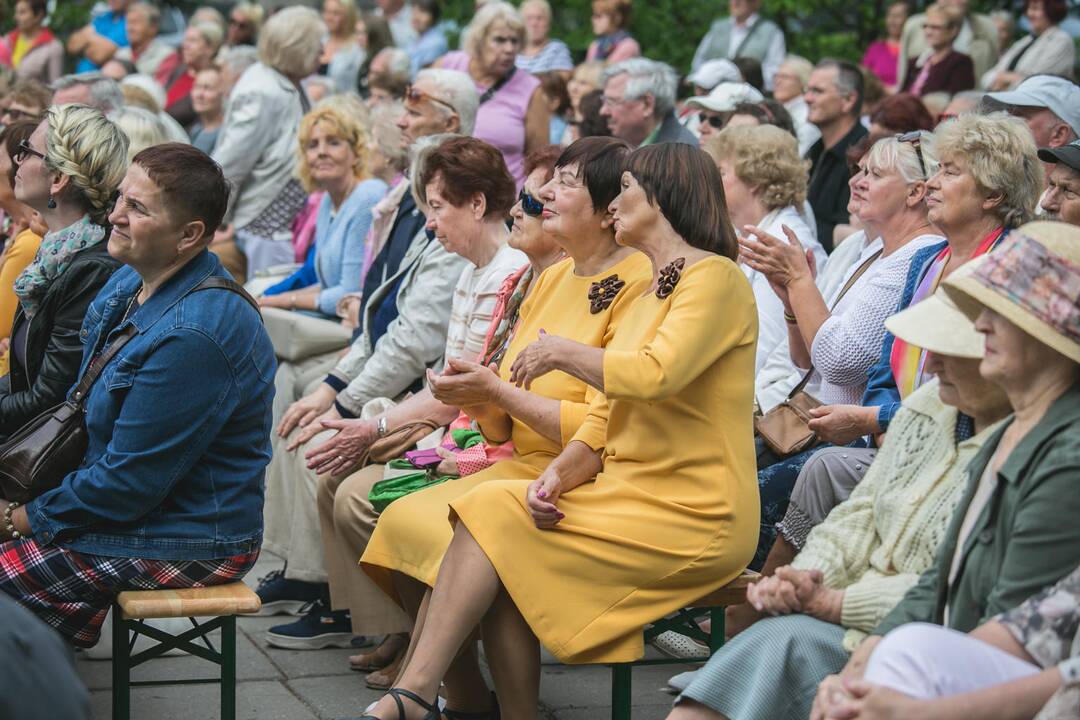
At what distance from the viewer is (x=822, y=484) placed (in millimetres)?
4242

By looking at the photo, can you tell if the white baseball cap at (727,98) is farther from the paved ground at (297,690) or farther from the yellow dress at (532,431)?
the paved ground at (297,690)

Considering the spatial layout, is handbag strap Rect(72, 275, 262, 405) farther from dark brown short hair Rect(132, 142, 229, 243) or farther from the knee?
the knee

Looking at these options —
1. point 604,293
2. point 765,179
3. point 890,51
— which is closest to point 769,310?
point 765,179

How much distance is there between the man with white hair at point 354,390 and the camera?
552 cm

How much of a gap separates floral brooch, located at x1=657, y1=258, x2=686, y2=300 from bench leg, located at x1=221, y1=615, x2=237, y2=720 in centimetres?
158

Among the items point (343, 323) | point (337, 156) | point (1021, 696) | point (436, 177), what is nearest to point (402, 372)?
point (436, 177)

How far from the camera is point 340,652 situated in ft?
17.7

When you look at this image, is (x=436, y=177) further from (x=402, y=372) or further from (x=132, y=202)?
(x=132, y=202)

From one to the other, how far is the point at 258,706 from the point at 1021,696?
285cm

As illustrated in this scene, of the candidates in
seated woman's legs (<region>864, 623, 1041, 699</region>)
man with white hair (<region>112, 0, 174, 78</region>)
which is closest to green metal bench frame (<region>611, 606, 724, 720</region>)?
seated woman's legs (<region>864, 623, 1041, 699</region>)

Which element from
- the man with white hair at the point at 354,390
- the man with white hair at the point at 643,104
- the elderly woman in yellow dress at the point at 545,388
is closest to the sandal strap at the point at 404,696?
the elderly woman in yellow dress at the point at 545,388

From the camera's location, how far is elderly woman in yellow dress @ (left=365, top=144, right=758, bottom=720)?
3865 millimetres

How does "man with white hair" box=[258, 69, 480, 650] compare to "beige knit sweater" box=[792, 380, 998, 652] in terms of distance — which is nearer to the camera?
"beige knit sweater" box=[792, 380, 998, 652]

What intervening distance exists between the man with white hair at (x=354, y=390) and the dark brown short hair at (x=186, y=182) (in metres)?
1.17
